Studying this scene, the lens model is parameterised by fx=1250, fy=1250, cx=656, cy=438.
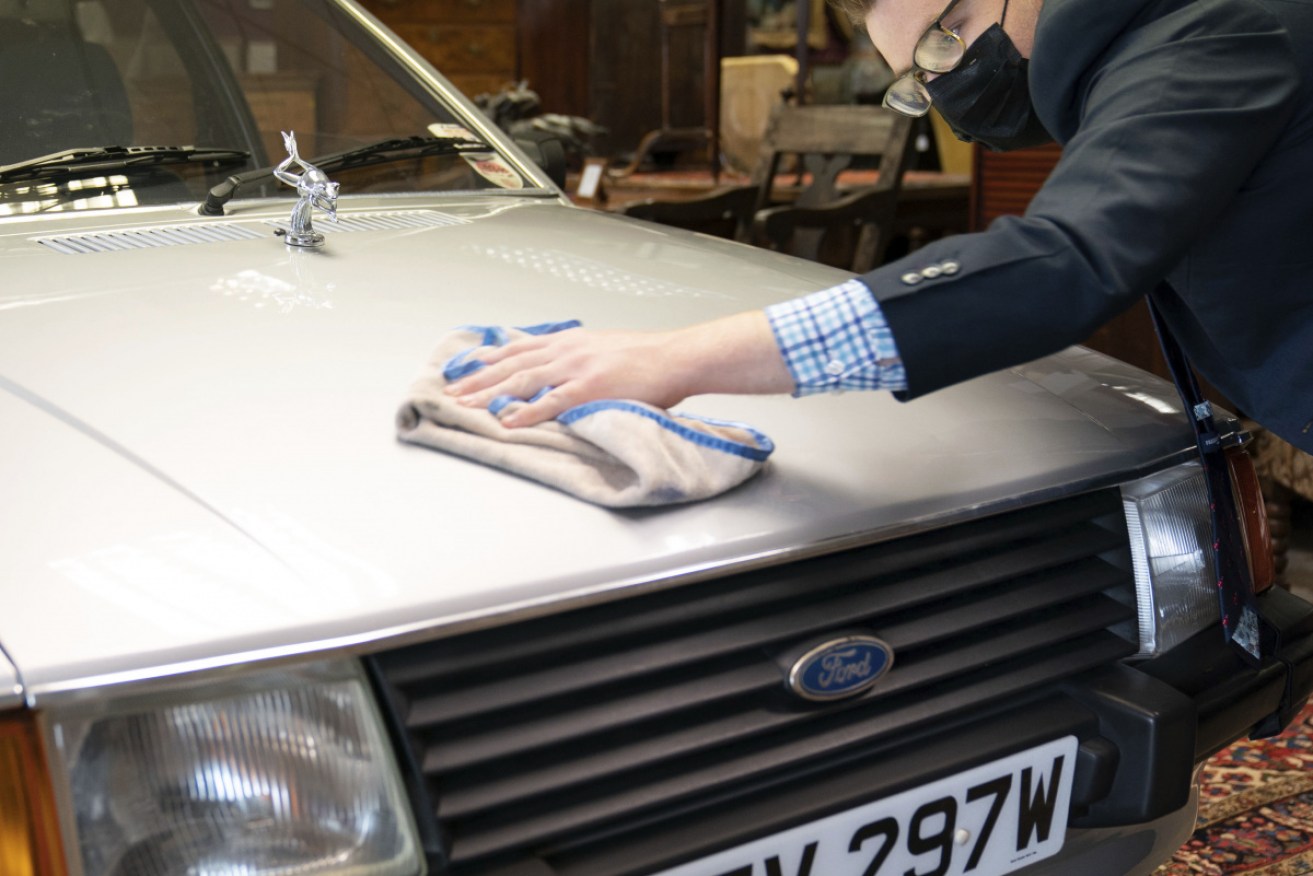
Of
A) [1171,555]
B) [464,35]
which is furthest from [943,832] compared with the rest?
[464,35]

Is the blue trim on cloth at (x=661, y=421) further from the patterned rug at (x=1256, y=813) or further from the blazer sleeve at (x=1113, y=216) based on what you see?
the patterned rug at (x=1256, y=813)

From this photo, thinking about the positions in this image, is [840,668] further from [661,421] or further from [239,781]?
[239,781]

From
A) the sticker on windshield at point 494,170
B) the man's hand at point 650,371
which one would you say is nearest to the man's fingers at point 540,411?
the man's hand at point 650,371

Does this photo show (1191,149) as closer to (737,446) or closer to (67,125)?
(737,446)

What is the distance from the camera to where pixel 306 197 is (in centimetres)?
160

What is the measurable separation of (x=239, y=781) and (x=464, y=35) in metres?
7.14

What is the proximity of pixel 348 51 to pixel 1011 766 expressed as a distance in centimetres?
152

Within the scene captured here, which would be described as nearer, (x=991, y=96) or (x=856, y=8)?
(x=856, y=8)

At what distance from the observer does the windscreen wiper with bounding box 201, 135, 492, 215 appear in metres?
1.71

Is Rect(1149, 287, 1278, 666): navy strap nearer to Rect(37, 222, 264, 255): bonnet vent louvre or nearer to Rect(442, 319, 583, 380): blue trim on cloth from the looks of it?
Rect(442, 319, 583, 380): blue trim on cloth

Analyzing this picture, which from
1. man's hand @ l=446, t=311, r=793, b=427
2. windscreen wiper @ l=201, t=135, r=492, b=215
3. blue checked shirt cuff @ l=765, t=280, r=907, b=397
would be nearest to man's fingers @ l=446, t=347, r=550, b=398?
man's hand @ l=446, t=311, r=793, b=427

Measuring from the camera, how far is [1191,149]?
1.03 meters

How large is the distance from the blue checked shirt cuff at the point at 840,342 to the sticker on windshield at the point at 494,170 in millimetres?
1120

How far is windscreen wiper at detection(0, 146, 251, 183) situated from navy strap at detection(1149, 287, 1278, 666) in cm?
127
